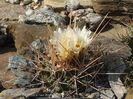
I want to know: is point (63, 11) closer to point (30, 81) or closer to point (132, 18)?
point (132, 18)

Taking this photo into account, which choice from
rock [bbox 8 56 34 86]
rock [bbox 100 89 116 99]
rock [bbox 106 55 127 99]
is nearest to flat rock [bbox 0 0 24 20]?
rock [bbox 8 56 34 86]

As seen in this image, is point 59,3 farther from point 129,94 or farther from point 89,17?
point 129,94

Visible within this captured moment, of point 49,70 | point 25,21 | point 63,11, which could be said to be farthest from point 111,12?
point 49,70

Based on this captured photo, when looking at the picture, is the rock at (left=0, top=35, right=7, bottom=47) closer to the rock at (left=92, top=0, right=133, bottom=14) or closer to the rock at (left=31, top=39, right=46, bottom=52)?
the rock at (left=31, top=39, right=46, bottom=52)

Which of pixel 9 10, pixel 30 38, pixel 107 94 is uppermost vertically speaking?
pixel 30 38

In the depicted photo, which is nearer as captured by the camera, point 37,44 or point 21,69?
point 21,69

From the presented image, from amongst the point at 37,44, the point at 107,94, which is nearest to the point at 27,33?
the point at 37,44

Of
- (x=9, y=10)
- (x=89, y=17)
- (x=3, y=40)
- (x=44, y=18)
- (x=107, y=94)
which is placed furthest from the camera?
(x=9, y=10)
